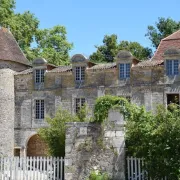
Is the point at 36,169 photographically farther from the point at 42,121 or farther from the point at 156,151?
the point at 42,121

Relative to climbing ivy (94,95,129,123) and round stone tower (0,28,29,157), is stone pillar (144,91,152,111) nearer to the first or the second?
round stone tower (0,28,29,157)

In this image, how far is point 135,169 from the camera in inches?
619

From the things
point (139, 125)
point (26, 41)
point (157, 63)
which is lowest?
point (139, 125)

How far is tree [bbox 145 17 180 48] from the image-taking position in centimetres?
4572

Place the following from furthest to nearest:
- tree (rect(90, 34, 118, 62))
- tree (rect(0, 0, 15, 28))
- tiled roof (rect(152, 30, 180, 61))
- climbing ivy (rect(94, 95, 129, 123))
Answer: tree (rect(90, 34, 118, 62)) → tree (rect(0, 0, 15, 28)) → tiled roof (rect(152, 30, 180, 61)) → climbing ivy (rect(94, 95, 129, 123))

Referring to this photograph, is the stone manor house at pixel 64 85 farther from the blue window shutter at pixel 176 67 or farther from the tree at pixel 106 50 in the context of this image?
the tree at pixel 106 50

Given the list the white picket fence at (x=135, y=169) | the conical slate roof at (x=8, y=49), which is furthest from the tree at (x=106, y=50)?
the white picket fence at (x=135, y=169)

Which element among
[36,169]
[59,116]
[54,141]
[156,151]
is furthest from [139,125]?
[59,116]

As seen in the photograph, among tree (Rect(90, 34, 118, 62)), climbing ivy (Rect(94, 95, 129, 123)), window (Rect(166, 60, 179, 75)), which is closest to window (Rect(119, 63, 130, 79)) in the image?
window (Rect(166, 60, 179, 75))

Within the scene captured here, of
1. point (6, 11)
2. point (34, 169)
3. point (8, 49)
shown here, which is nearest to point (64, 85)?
point (8, 49)

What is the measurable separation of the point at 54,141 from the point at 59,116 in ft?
8.35

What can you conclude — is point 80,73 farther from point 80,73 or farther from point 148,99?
point 148,99

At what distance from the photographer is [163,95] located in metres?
27.9

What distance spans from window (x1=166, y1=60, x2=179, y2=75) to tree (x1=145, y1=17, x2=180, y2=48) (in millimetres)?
18055
